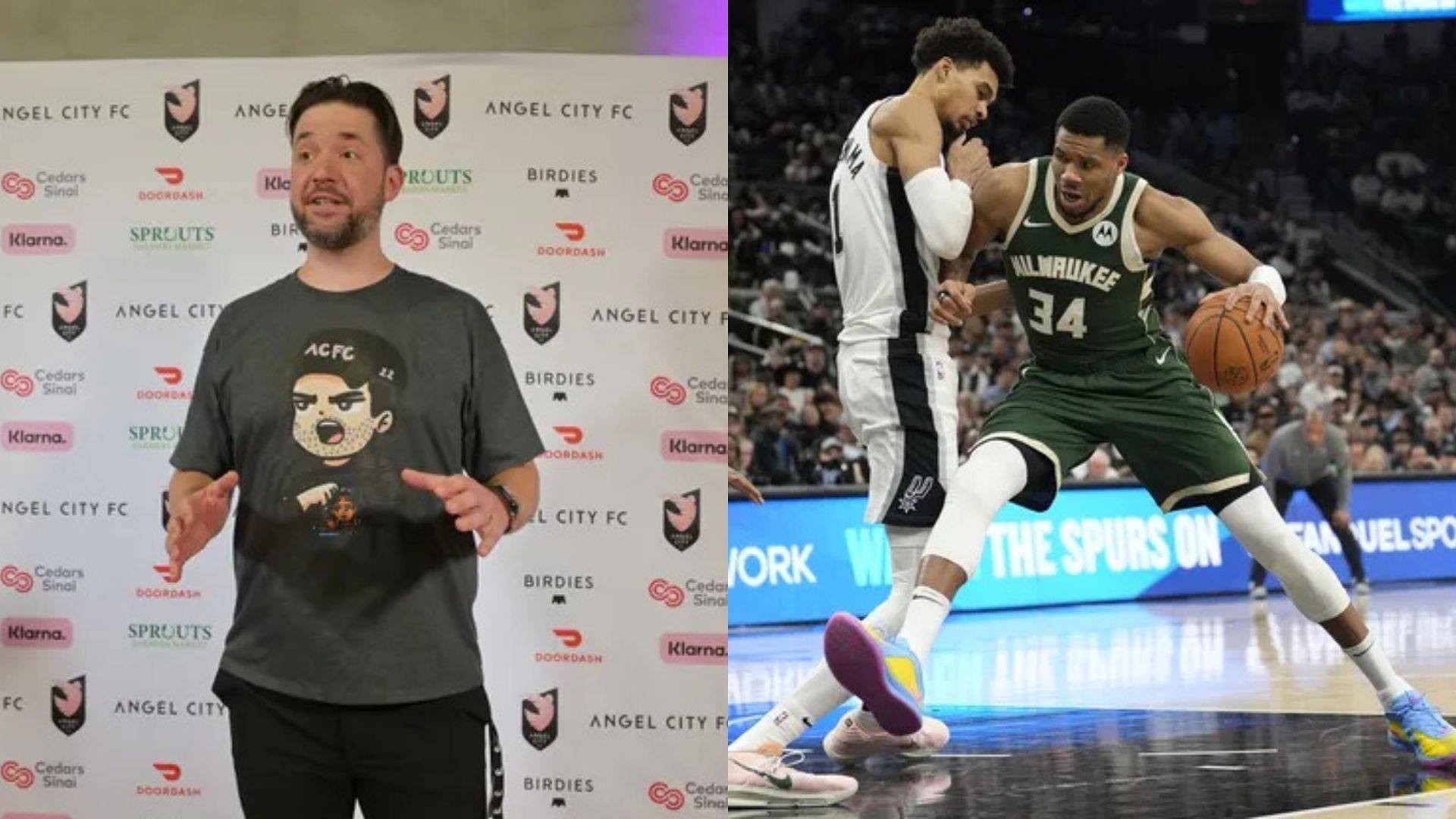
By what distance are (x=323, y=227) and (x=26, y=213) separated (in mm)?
2120

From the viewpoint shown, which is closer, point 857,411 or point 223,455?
point 223,455

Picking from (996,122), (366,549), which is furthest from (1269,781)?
(996,122)

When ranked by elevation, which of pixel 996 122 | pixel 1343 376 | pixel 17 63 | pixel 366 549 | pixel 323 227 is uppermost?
pixel 996 122

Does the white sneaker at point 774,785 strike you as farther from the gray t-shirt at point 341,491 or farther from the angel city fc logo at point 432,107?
the gray t-shirt at point 341,491

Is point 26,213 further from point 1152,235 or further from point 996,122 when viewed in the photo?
point 996,122

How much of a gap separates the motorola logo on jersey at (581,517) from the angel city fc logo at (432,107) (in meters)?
1.06

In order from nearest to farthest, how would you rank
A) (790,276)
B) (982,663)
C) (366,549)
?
(366,549)
(982,663)
(790,276)

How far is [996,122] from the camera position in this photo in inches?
985

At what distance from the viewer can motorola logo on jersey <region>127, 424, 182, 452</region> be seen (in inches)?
223

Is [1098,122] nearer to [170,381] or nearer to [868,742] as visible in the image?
[868,742]

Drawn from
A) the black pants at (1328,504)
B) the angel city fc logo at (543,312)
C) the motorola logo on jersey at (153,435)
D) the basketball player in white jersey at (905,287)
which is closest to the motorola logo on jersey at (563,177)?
the angel city fc logo at (543,312)

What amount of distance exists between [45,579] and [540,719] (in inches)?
56.0

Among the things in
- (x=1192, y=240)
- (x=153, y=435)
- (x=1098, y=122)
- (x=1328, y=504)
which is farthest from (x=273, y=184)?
(x=1328, y=504)

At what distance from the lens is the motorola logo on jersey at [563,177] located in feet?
18.2
